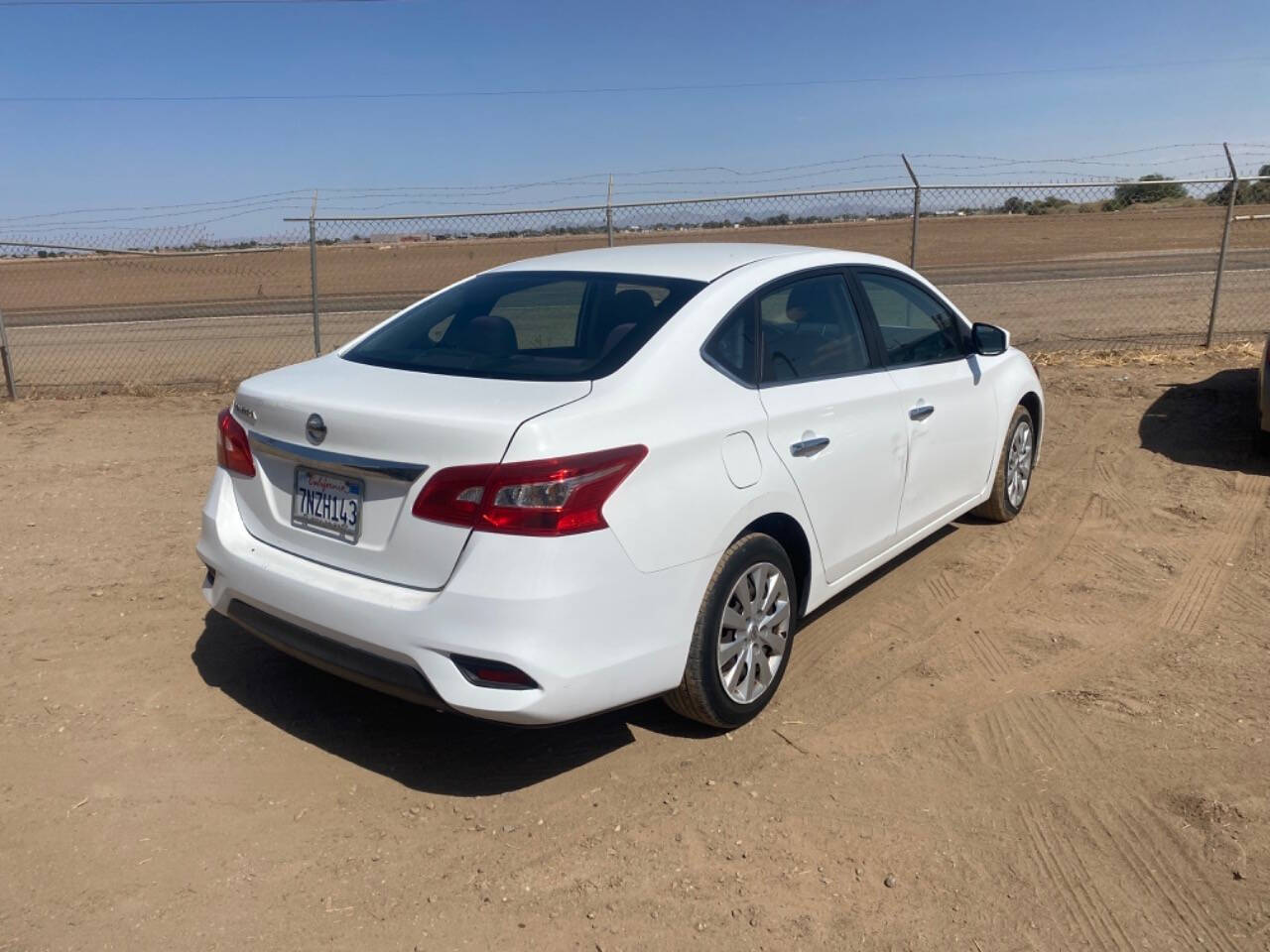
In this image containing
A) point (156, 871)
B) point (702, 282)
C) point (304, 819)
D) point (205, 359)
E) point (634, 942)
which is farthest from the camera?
point (205, 359)

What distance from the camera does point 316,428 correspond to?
10.6ft

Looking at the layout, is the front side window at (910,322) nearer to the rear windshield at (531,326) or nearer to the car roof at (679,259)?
the car roof at (679,259)

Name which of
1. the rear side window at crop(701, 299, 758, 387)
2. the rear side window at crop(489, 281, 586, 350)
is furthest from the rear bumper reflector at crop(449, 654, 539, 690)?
the rear side window at crop(489, 281, 586, 350)

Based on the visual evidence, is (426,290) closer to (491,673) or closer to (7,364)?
(7,364)

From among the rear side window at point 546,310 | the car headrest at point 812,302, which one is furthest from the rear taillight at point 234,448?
the car headrest at point 812,302

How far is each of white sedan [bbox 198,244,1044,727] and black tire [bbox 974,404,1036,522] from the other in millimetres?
1386

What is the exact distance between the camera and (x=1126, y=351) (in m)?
11.2

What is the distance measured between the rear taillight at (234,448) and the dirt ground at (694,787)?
967 mm

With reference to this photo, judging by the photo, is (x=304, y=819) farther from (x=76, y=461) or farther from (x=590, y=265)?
(x=76, y=461)

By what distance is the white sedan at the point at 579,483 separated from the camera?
2.96 m

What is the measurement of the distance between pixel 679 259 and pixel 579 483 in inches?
62.7

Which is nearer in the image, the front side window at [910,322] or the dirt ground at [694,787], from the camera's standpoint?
the dirt ground at [694,787]

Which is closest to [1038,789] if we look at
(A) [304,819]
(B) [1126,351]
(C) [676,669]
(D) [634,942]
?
(C) [676,669]

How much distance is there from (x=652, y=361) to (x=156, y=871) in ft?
7.06
